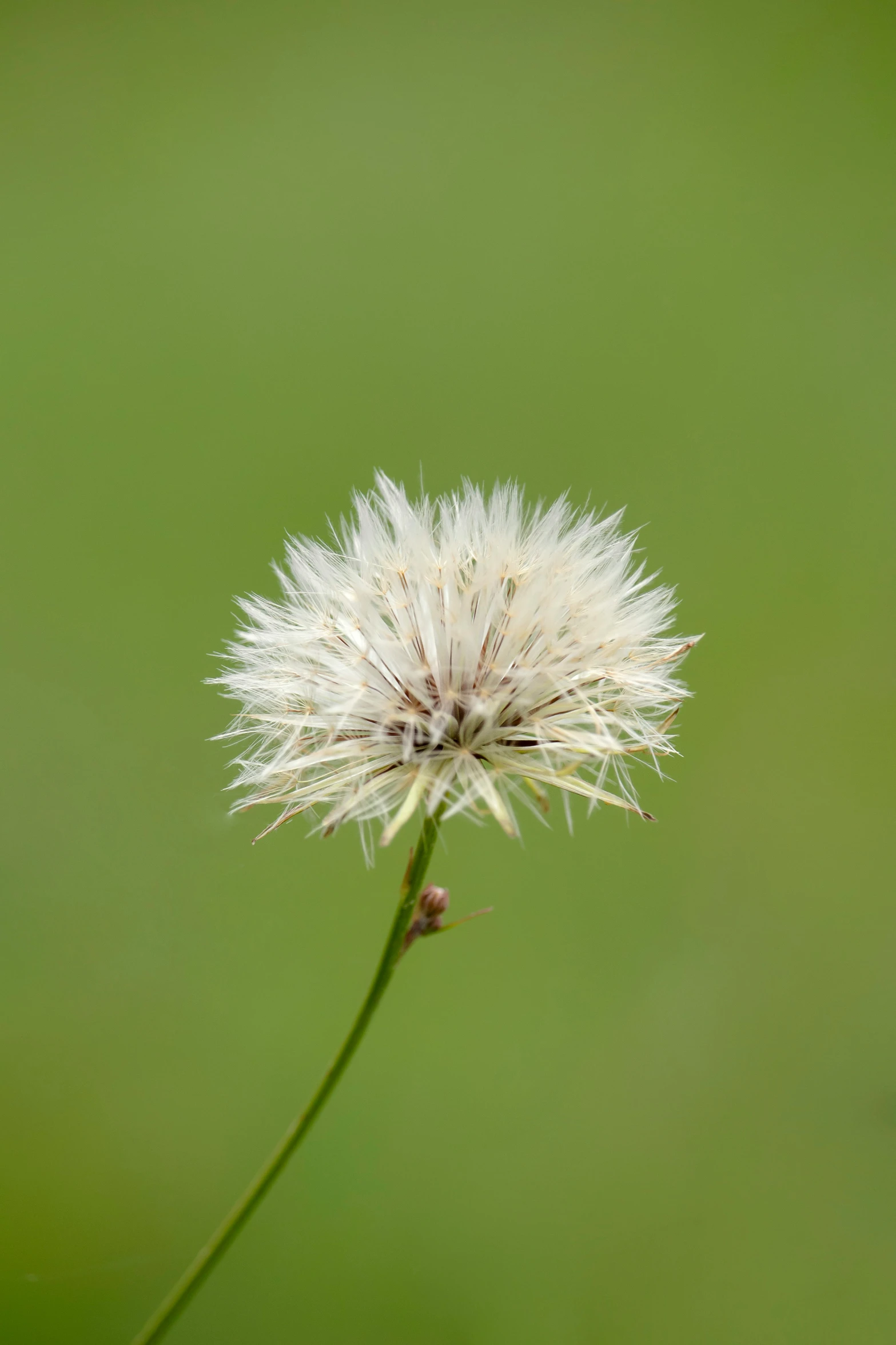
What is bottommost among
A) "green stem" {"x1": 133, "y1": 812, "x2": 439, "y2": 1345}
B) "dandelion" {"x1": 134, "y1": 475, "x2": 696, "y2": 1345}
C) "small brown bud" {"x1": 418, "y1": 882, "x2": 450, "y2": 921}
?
"green stem" {"x1": 133, "y1": 812, "x2": 439, "y2": 1345}

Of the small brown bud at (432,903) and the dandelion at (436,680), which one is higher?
the dandelion at (436,680)

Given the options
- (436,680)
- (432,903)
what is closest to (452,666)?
(436,680)

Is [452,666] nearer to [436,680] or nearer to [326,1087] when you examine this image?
[436,680]

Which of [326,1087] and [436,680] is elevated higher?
[436,680]

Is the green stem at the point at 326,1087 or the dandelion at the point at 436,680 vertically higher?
the dandelion at the point at 436,680

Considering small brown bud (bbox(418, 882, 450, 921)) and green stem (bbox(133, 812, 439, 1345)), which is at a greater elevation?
small brown bud (bbox(418, 882, 450, 921))

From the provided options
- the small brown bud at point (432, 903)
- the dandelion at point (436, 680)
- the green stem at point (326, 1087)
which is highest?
the dandelion at point (436, 680)

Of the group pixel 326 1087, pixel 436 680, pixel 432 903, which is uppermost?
pixel 436 680

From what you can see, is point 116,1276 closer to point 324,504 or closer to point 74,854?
point 74,854
